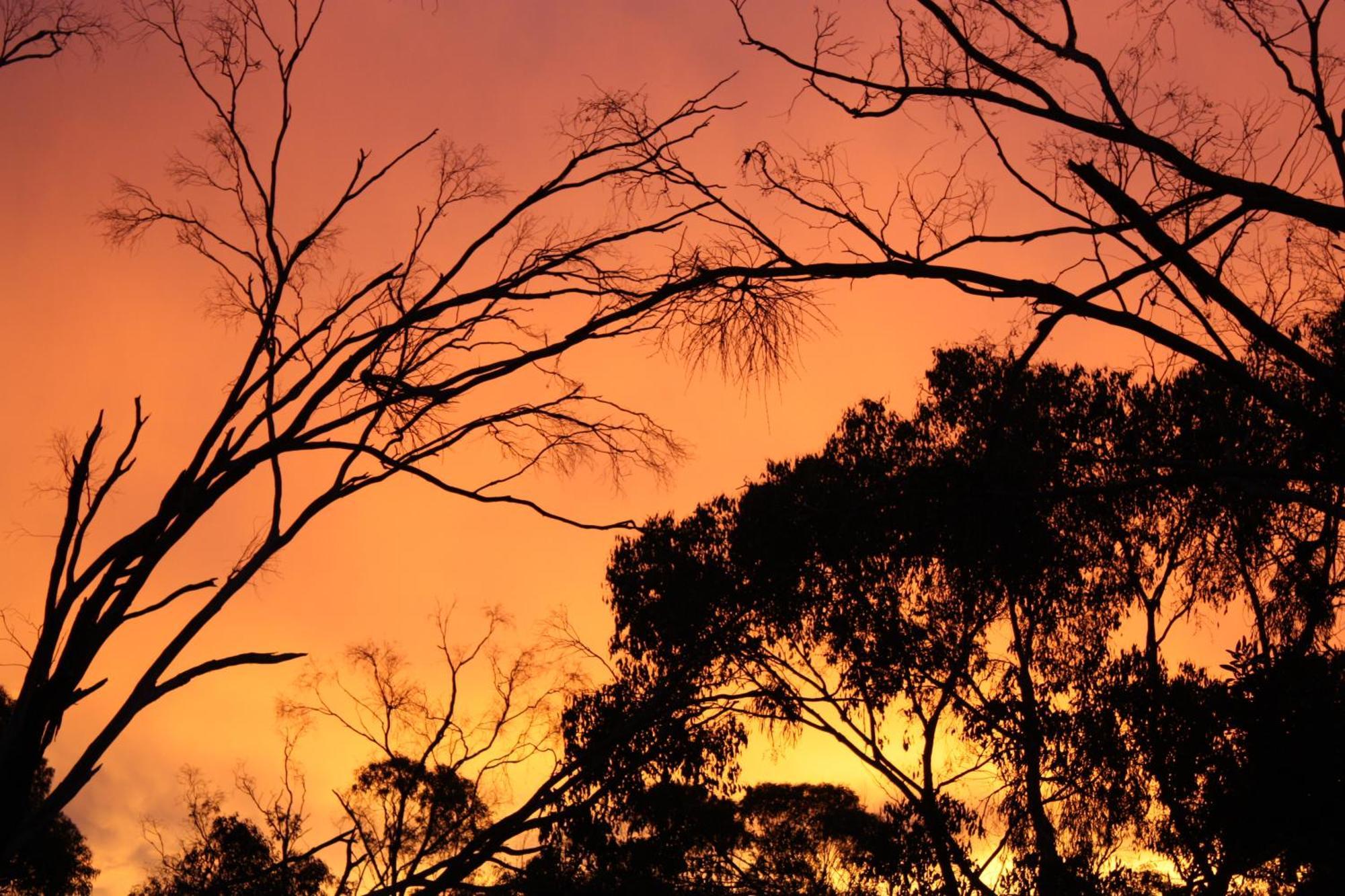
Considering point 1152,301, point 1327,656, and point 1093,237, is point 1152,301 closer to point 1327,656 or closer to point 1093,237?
point 1093,237

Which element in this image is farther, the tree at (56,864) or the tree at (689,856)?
the tree at (56,864)

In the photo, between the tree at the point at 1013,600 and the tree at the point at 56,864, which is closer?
the tree at the point at 1013,600

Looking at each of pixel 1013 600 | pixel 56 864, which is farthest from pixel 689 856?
pixel 56 864

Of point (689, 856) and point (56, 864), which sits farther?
point (56, 864)

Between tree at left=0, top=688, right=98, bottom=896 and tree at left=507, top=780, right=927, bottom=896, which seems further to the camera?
tree at left=0, top=688, right=98, bottom=896

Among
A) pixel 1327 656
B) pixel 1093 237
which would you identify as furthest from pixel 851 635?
pixel 1093 237

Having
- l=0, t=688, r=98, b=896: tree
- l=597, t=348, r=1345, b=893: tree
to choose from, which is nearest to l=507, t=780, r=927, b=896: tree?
l=597, t=348, r=1345, b=893: tree

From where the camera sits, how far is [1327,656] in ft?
31.3

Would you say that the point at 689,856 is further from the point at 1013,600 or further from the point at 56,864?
the point at 56,864

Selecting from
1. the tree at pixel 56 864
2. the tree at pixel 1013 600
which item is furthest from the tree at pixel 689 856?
the tree at pixel 56 864

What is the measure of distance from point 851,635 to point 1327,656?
7838 millimetres

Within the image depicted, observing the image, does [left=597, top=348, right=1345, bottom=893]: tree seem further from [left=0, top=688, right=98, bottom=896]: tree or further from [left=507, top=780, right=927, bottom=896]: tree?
[left=0, top=688, right=98, bottom=896]: tree

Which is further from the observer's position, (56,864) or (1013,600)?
(56,864)

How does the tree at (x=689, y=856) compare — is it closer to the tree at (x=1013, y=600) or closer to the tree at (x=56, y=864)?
the tree at (x=1013, y=600)
